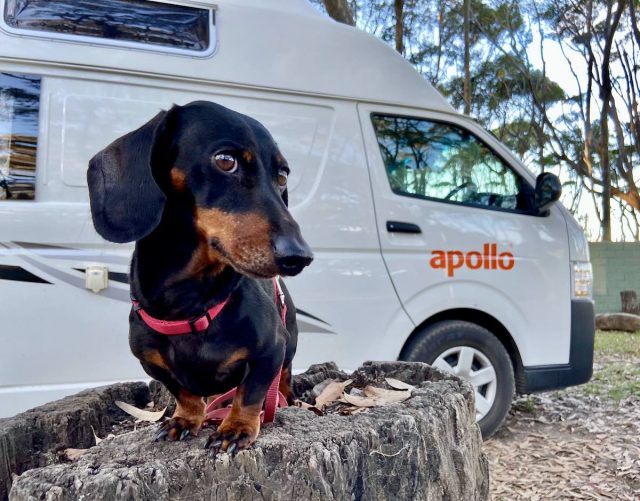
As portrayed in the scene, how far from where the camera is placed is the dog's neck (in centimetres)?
134

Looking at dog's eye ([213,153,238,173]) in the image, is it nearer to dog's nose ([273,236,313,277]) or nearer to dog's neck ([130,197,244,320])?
dog's neck ([130,197,244,320])

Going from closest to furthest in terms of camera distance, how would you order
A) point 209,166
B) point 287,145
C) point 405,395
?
point 209,166, point 405,395, point 287,145

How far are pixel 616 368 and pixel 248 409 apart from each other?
275 inches

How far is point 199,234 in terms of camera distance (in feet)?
4.45

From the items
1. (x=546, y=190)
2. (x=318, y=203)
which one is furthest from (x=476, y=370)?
(x=318, y=203)

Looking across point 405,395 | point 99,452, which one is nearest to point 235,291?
point 99,452

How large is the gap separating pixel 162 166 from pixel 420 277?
283cm

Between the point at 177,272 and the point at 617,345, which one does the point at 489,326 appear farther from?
the point at 617,345

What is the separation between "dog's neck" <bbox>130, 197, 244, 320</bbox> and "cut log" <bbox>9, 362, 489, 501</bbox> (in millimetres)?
343

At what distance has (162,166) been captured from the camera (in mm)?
1394

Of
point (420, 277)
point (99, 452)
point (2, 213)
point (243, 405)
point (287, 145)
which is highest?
point (287, 145)

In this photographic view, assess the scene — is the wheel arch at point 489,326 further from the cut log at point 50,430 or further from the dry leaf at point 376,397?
the cut log at point 50,430

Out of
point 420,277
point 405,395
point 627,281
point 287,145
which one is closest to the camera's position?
point 405,395

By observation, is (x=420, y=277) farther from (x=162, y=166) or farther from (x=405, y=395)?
(x=162, y=166)
